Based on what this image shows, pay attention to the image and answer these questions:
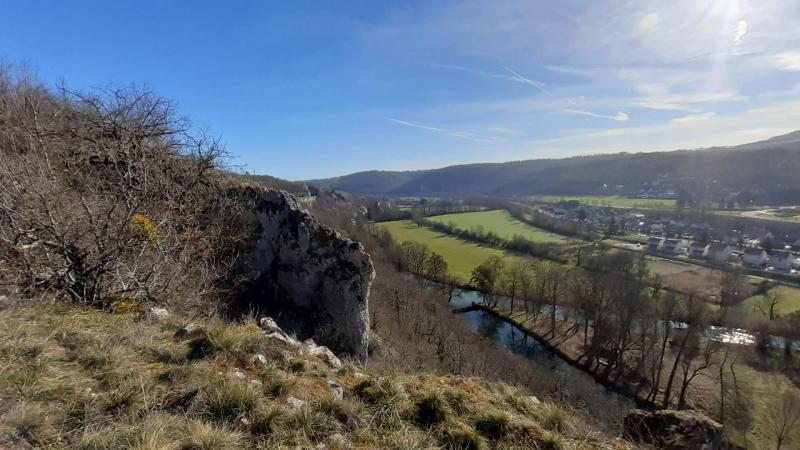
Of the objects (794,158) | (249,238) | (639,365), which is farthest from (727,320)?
(794,158)

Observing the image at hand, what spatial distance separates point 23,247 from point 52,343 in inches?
84.8

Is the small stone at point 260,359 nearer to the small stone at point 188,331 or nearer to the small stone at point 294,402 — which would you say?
the small stone at point 294,402

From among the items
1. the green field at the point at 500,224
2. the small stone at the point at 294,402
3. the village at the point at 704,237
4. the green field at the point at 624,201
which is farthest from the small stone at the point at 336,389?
the green field at the point at 624,201

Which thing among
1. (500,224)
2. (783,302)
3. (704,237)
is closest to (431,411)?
(783,302)

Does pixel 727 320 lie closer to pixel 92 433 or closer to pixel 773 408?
pixel 773 408

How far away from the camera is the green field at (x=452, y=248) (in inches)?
2064

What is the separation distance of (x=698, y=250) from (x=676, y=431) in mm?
62172

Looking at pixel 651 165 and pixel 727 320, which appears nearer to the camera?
pixel 727 320

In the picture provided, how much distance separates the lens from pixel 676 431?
477 centimetres

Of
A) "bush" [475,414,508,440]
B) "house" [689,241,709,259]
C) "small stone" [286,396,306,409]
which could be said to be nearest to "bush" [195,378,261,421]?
"small stone" [286,396,306,409]

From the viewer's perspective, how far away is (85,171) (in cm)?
905

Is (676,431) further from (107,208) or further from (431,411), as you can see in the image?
(107,208)

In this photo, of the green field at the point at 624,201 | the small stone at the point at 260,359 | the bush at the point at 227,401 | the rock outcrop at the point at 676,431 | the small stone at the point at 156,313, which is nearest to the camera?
the bush at the point at 227,401

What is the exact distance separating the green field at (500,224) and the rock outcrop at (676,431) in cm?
6062
